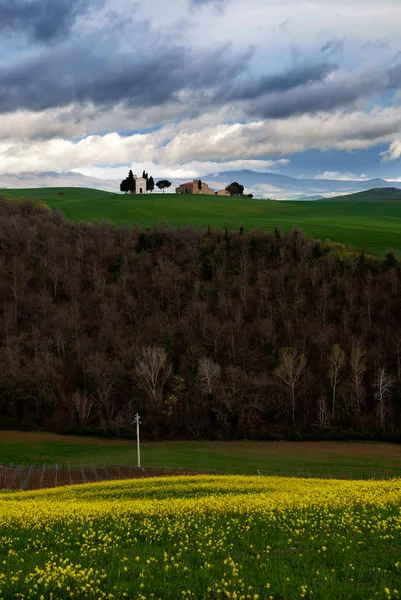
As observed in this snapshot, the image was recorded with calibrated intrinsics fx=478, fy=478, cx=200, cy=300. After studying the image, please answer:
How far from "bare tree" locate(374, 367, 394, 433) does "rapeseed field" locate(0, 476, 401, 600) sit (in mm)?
58198

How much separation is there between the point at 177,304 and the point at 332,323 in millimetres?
35907

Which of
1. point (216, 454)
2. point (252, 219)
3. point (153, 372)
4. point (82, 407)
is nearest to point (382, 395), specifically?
point (216, 454)

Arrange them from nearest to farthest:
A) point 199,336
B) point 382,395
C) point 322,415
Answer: point 322,415 → point 382,395 → point 199,336

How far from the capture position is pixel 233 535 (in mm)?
15570

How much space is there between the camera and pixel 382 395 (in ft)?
262

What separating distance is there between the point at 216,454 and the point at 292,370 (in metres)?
26.5

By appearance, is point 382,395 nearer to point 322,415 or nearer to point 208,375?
point 322,415

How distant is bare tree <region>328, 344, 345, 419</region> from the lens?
82312mm

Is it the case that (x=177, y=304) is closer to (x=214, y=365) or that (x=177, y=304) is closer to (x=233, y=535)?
(x=214, y=365)

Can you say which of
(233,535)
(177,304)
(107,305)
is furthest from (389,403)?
(233,535)

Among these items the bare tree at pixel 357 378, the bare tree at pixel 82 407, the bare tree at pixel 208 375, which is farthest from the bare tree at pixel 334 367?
the bare tree at pixel 82 407

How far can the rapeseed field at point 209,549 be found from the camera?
11.2m

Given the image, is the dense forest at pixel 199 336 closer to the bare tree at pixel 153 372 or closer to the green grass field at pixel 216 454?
the bare tree at pixel 153 372

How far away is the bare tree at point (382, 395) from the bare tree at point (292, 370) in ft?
42.5
